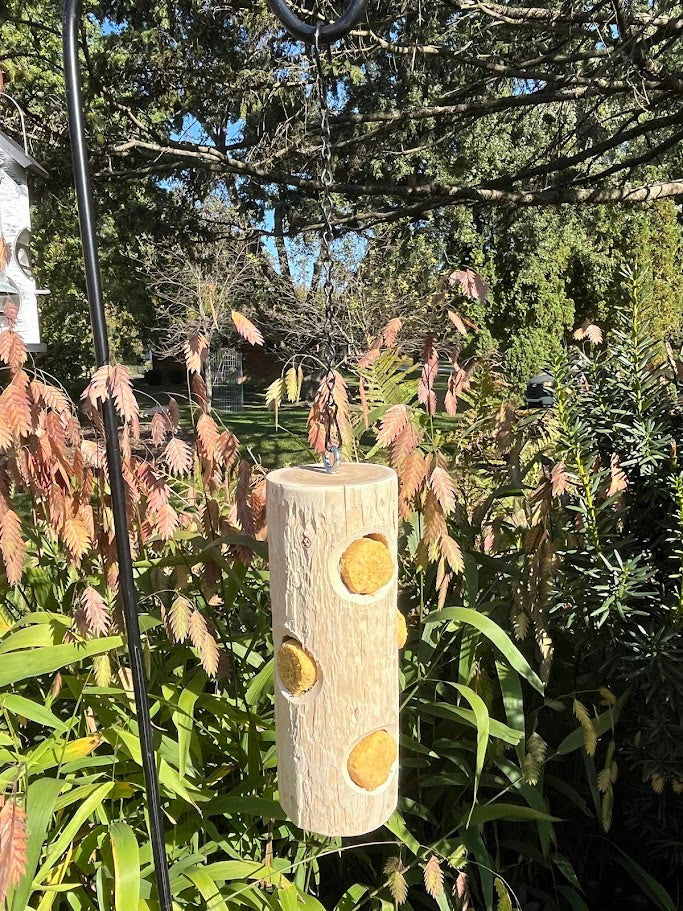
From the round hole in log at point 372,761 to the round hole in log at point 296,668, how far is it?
10 cm

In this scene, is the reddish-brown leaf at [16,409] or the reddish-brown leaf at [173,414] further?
the reddish-brown leaf at [173,414]

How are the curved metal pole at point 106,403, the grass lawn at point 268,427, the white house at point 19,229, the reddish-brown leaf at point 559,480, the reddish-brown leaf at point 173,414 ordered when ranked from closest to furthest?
1. the curved metal pole at point 106,403
2. the reddish-brown leaf at point 559,480
3. the reddish-brown leaf at point 173,414
4. the white house at point 19,229
5. the grass lawn at point 268,427

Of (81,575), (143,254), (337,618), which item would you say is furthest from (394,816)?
(143,254)

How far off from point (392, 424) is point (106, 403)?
0.46 metres

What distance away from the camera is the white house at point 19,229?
156 cm

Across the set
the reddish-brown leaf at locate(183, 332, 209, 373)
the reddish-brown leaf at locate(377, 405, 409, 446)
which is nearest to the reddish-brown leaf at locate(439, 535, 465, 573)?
the reddish-brown leaf at locate(377, 405, 409, 446)

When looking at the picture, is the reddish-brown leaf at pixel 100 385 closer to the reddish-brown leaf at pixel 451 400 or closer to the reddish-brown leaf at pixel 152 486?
the reddish-brown leaf at pixel 152 486

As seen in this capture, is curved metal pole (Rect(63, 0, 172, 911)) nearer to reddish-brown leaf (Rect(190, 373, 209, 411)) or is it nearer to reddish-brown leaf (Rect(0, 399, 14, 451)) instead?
reddish-brown leaf (Rect(0, 399, 14, 451))

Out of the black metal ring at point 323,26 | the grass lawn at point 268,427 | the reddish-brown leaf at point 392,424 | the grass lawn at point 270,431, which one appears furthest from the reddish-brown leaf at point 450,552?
the grass lawn at point 270,431

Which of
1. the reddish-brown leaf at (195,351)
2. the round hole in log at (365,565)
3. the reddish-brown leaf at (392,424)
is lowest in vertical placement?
the round hole in log at (365,565)

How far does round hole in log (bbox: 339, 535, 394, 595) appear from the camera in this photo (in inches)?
31.2

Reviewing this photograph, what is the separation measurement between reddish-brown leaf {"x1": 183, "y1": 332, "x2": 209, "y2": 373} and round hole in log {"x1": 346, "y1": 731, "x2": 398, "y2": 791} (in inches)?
28.0

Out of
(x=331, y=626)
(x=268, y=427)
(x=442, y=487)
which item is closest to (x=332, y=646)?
(x=331, y=626)

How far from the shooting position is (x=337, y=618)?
2.64ft
